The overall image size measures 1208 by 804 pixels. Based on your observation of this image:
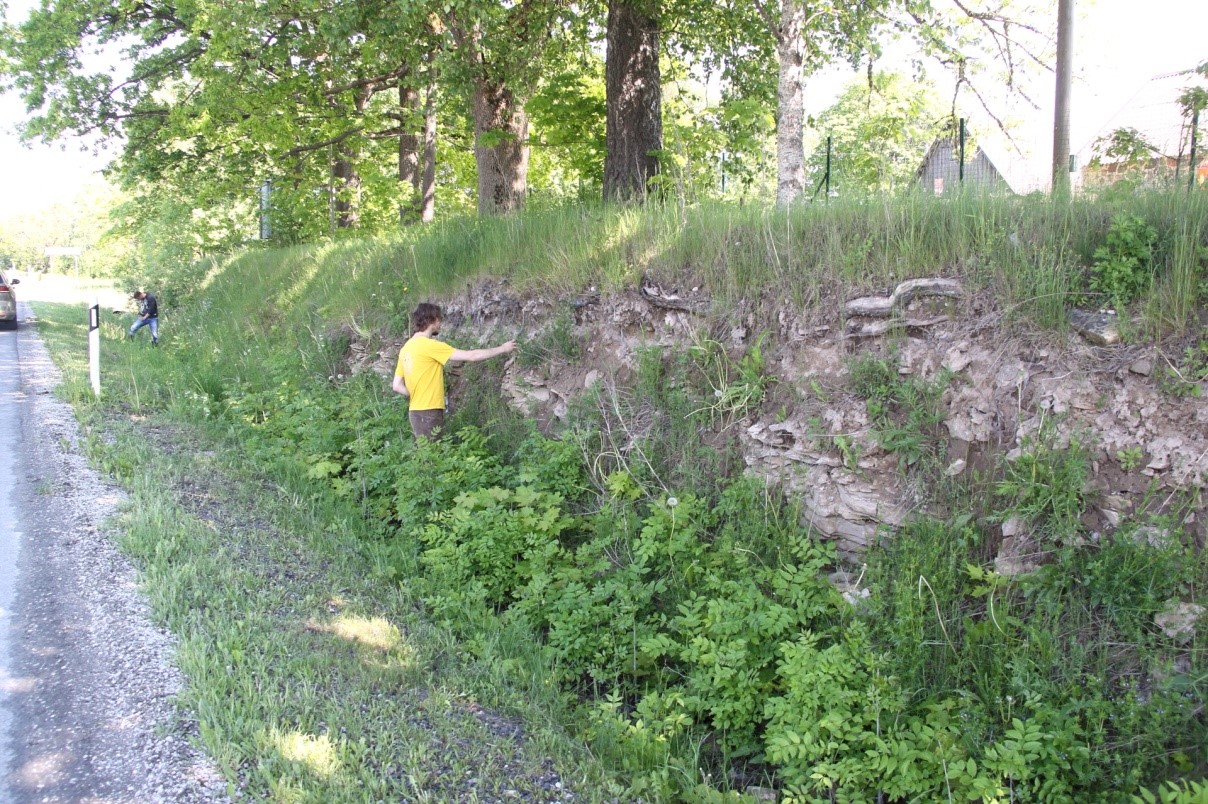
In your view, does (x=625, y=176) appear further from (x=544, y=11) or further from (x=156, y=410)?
(x=156, y=410)

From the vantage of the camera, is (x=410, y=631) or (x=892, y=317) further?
(x=892, y=317)

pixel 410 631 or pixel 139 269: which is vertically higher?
pixel 139 269

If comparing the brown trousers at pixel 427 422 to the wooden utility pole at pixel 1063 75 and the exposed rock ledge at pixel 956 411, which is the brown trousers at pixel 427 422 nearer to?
the exposed rock ledge at pixel 956 411

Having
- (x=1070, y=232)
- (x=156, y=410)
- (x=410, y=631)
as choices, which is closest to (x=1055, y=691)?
(x=1070, y=232)

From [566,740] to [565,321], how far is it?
15.0 feet

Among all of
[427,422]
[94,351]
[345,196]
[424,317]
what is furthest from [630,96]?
[345,196]

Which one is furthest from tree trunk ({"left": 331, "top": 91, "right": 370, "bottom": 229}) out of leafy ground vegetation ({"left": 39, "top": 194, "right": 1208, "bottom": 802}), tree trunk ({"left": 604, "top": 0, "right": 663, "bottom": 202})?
leafy ground vegetation ({"left": 39, "top": 194, "right": 1208, "bottom": 802})

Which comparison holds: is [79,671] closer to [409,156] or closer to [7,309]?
[409,156]

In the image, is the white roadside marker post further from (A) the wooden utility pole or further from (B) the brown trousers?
(A) the wooden utility pole

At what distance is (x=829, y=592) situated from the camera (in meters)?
4.77

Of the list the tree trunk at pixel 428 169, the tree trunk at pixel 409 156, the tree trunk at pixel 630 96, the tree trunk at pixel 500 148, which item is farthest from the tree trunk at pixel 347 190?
the tree trunk at pixel 630 96

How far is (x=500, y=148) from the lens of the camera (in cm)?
1305

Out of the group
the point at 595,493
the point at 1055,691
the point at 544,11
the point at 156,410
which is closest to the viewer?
the point at 1055,691

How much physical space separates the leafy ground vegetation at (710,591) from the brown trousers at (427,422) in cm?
25
